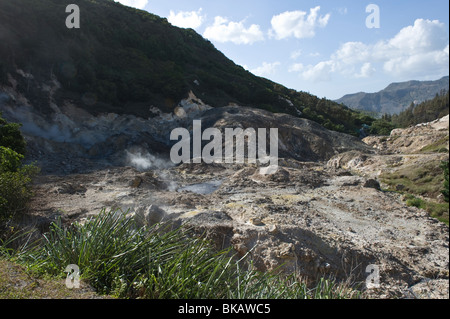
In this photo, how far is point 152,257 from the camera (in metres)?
3.21

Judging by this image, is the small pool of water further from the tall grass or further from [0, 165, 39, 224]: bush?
the tall grass

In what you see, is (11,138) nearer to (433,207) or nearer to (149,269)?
(149,269)

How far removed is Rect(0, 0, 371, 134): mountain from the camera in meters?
22.5

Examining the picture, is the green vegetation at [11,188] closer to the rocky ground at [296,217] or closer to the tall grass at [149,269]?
the rocky ground at [296,217]

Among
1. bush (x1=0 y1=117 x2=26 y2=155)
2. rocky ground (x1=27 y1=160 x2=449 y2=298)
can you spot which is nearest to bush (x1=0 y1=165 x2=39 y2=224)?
rocky ground (x1=27 y1=160 x2=449 y2=298)

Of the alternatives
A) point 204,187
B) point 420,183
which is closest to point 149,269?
point 204,187

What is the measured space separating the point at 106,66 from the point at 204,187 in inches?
778

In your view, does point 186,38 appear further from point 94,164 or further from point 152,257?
point 152,257

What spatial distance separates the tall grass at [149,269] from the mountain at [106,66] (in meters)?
19.6

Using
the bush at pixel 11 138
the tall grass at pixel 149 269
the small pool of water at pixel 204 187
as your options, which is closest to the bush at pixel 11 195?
the tall grass at pixel 149 269

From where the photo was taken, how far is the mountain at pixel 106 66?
22.5 meters
